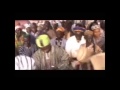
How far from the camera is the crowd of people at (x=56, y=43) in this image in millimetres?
8336

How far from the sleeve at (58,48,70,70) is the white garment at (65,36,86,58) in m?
0.05

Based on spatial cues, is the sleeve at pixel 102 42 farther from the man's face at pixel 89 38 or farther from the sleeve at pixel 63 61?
the sleeve at pixel 63 61

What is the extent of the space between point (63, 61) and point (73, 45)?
24cm

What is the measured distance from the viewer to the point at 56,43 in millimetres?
8359

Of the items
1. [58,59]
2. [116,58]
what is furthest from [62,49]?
Answer: [116,58]

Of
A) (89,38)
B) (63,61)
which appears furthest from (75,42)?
(63,61)

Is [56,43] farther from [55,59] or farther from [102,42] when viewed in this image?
[102,42]

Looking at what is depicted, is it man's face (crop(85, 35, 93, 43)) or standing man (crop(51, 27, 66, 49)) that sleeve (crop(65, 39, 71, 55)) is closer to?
standing man (crop(51, 27, 66, 49))

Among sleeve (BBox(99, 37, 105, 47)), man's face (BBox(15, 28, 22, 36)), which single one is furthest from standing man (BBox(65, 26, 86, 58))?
man's face (BBox(15, 28, 22, 36))

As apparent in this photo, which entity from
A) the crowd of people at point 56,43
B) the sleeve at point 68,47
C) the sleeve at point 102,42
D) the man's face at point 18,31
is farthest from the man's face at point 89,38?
the man's face at point 18,31
